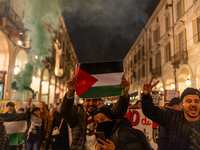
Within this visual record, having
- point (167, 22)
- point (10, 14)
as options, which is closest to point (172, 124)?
point (10, 14)

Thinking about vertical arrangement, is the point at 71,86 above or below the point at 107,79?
below

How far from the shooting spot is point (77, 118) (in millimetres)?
2895

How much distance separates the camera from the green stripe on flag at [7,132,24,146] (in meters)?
6.02

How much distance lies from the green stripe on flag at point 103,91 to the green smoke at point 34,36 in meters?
12.5

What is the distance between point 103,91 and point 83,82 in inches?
11.8

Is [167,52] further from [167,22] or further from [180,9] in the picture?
[180,9]

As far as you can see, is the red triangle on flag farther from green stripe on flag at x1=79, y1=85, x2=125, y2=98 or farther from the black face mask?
the black face mask

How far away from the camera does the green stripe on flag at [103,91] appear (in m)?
2.71

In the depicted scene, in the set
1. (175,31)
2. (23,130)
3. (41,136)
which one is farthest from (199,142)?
(175,31)

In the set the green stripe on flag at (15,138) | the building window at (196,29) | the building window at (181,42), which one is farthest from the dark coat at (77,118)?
the building window at (181,42)

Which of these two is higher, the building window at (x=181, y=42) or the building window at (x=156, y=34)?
the building window at (x=156, y=34)

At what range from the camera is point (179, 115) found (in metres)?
2.51

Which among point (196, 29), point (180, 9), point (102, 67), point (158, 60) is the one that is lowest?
point (102, 67)

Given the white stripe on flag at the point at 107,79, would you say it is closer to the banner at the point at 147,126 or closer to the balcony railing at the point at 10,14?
the banner at the point at 147,126
